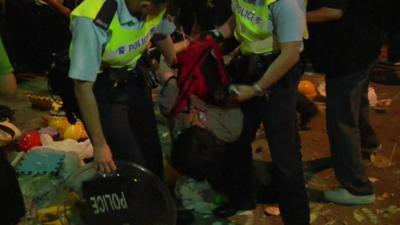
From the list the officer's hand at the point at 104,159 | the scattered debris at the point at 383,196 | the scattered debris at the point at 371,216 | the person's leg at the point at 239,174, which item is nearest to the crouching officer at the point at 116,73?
the officer's hand at the point at 104,159

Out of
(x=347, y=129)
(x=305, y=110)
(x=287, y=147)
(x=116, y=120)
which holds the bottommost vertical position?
(x=305, y=110)

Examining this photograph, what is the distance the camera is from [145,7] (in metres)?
2.62

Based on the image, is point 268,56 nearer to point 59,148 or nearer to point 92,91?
point 92,91

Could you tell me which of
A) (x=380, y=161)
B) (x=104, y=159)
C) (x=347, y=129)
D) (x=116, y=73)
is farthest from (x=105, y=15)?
(x=380, y=161)

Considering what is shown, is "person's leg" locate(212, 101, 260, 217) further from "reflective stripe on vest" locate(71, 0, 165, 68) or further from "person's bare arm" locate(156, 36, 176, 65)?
"reflective stripe on vest" locate(71, 0, 165, 68)

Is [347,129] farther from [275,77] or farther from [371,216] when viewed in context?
[275,77]

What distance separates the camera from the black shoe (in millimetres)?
3684

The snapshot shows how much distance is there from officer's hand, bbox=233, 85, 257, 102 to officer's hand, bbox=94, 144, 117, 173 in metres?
0.75

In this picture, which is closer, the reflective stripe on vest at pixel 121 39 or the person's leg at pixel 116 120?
the reflective stripe on vest at pixel 121 39

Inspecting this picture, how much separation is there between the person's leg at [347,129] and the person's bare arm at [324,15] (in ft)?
1.37

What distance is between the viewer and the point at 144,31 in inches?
109

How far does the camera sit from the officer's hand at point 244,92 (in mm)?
2930

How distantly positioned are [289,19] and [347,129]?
47.1 inches

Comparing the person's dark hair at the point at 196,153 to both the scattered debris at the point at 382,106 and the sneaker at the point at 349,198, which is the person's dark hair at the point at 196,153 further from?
the scattered debris at the point at 382,106
